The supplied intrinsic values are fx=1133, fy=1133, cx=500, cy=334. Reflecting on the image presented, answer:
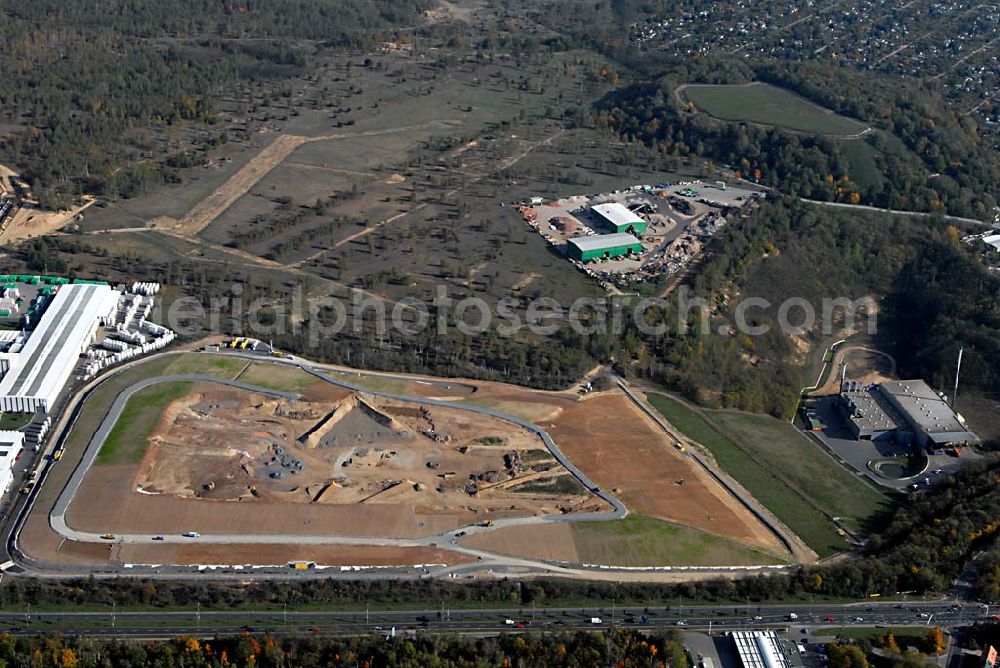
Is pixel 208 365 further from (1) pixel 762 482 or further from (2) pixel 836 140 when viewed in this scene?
(2) pixel 836 140

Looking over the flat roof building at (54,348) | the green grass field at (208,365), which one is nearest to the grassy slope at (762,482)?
the green grass field at (208,365)

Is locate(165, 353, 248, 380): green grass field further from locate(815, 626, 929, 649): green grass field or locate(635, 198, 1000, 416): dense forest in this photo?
locate(815, 626, 929, 649): green grass field

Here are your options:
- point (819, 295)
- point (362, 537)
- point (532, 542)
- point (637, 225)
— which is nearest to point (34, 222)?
point (637, 225)

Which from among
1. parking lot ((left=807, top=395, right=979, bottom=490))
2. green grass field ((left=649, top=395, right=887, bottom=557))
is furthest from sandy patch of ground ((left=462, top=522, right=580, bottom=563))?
parking lot ((left=807, top=395, right=979, bottom=490))

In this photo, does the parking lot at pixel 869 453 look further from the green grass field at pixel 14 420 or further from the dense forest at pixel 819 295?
the green grass field at pixel 14 420

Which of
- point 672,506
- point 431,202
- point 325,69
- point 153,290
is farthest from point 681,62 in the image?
point 672,506

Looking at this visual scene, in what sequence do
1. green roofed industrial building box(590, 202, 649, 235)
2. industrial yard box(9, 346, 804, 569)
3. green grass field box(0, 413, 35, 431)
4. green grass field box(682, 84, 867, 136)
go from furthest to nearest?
1. green grass field box(682, 84, 867, 136)
2. green roofed industrial building box(590, 202, 649, 235)
3. green grass field box(0, 413, 35, 431)
4. industrial yard box(9, 346, 804, 569)
